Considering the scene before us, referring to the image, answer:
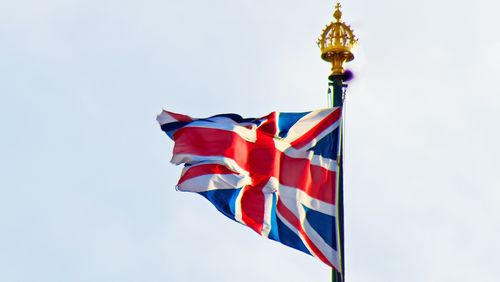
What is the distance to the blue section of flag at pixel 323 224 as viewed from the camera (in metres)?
35.8

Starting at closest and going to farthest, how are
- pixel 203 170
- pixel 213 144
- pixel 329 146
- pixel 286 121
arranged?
pixel 203 170, pixel 329 146, pixel 213 144, pixel 286 121

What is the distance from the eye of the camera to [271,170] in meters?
37.6

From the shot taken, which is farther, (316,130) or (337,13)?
(337,13)

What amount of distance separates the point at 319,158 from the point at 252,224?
2273 mm

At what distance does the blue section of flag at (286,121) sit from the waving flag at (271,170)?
0.08 ft

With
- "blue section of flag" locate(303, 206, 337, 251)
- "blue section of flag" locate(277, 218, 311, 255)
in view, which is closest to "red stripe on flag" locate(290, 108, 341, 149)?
"blue section of flag" locate(303, 206, 337, 251)

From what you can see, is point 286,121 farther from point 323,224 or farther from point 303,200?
point 323,224

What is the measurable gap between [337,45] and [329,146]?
2300 mm

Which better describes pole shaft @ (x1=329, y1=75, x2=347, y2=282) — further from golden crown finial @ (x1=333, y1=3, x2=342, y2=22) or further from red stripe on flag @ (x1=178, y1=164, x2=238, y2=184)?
red stripe on flag @ (x1=178, y1=164, x2=238, y2=184)

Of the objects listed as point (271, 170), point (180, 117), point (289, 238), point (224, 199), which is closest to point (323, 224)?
point (289, 238)

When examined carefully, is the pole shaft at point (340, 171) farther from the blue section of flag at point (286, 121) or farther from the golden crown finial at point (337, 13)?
the golden crown finial at point (337, 13)

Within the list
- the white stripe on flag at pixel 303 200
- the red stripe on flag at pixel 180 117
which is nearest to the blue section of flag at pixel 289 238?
the white stripe on flag at pixel 303 200

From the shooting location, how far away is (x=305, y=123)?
37.9 meters

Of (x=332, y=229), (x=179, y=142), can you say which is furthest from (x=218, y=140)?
(x=332, y=229)
